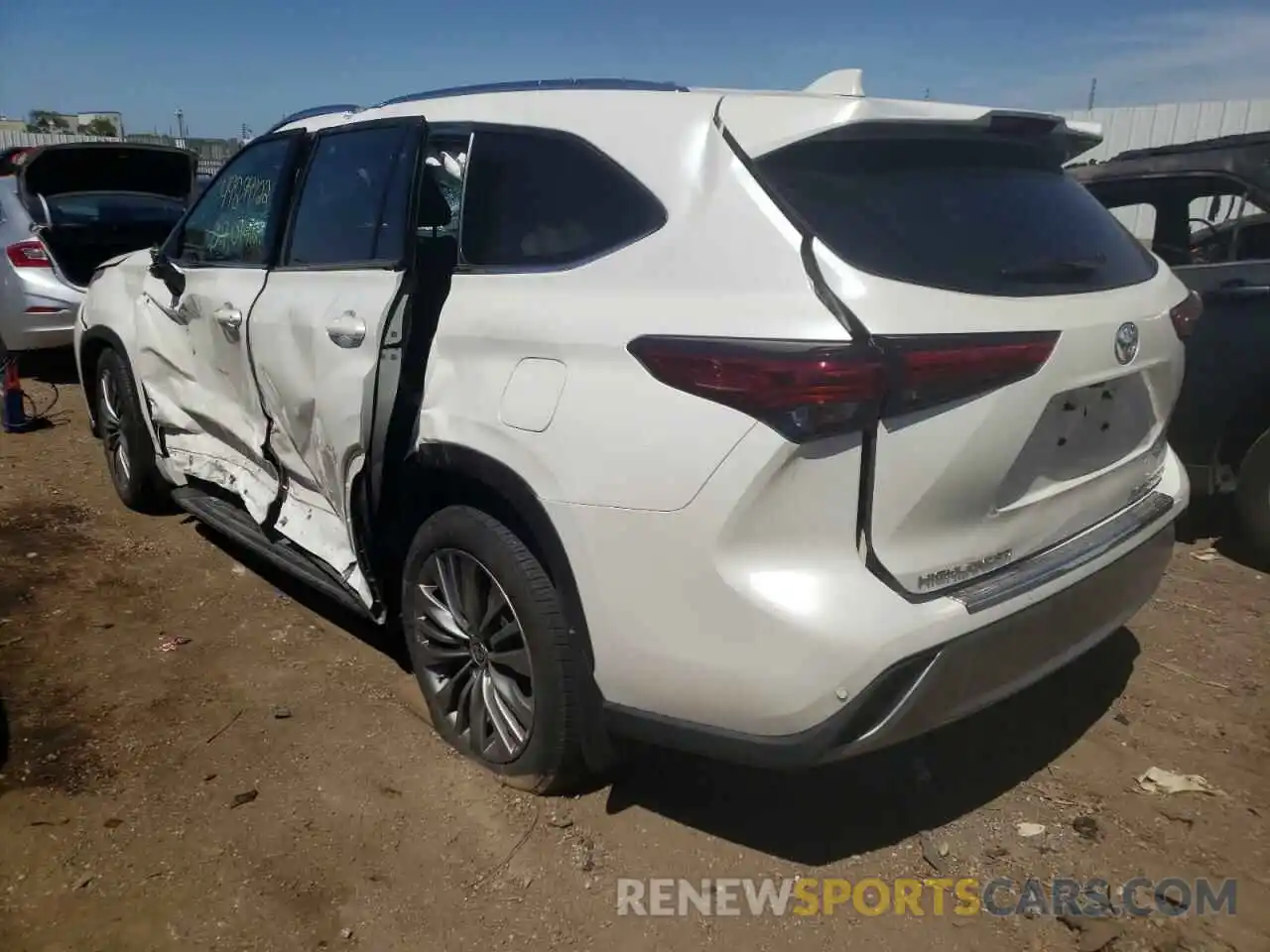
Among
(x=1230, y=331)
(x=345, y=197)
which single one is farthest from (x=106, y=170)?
(x=1230, y=331)

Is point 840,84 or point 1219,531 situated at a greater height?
point 840,84

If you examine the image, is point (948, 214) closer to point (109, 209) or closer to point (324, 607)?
point (324, 607)

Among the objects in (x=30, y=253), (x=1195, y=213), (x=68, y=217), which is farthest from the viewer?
(x=68, y=217)

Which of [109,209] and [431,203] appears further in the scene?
[109,209]

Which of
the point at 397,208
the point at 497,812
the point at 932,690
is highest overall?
the point at 397,208

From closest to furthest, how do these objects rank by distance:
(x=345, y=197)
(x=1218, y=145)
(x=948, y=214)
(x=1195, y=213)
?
1. (x=948, y=214)
2. (x=345, y=197)
3. (x=1218, y=145)
4. (x=1195, y=213)

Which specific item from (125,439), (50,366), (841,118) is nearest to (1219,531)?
(841,118)

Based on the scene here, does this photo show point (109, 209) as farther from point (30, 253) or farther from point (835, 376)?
point (835, 376)

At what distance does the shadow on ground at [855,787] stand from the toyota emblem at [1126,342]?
4.19 feet

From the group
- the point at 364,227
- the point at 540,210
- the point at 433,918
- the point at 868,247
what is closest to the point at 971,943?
the point at 433,918

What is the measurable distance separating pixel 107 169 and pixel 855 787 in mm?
8594

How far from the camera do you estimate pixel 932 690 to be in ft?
7.02

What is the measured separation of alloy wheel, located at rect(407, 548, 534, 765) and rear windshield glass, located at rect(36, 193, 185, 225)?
6473 mm

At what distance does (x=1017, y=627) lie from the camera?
2.28 metres
